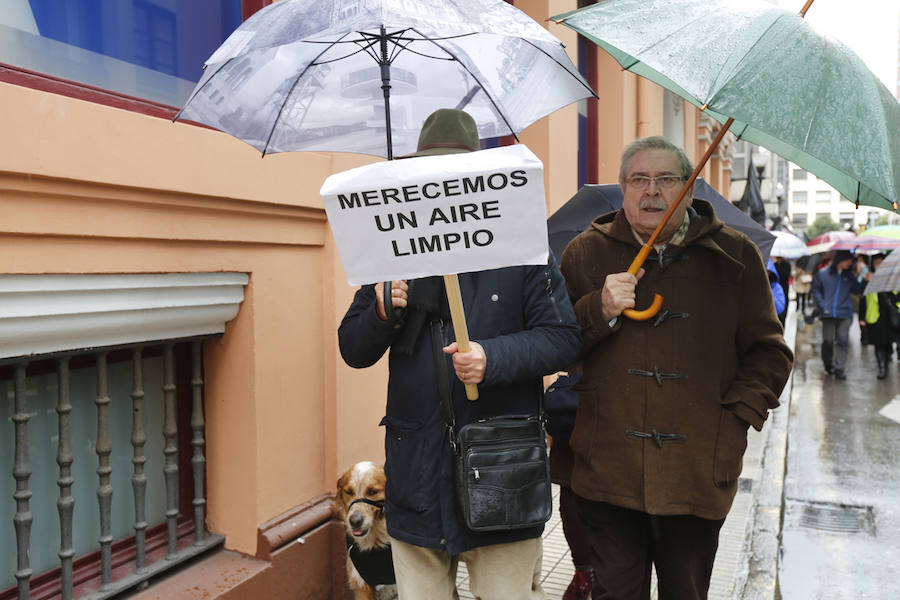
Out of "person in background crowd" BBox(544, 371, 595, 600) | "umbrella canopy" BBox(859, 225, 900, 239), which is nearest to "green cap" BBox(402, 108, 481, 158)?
"person in background crowd" BBox(544, 371, 595, 600)

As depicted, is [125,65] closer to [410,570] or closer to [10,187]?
[10,187]

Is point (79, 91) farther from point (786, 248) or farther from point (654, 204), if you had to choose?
point (786, 248)

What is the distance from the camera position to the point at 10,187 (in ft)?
8.17

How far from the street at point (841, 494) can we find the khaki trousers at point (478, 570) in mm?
2735

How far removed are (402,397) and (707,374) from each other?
1061mm

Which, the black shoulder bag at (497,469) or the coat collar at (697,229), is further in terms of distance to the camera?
the coat collar at (697,229)

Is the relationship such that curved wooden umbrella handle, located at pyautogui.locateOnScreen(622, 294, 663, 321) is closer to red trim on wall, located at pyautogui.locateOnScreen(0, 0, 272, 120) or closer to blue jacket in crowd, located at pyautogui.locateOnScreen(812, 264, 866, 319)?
red trim on wall, located at pyautogui.locateOnScreen(0, 0, 272, 120)

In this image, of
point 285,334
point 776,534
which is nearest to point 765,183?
point 776,534

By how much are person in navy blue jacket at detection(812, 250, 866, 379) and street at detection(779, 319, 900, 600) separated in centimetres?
85

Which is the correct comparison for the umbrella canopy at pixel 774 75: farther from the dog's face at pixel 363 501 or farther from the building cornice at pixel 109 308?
the dog's face at pixel 363 501

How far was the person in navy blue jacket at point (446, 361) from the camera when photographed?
95.5 inches

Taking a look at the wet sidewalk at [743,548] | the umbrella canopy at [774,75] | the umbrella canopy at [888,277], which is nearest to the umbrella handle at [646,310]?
the umbrella canopy at [774,75]

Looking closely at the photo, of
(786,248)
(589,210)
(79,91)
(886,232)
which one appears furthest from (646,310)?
(886,232)

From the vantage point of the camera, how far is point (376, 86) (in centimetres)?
304
